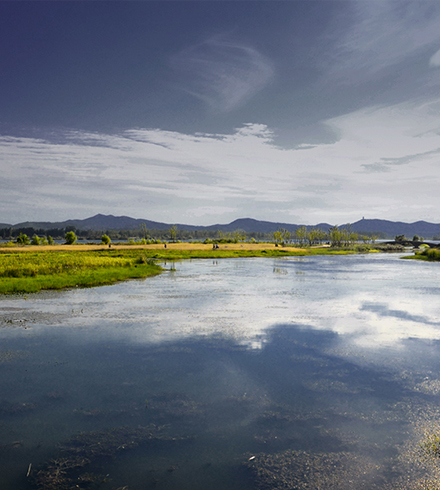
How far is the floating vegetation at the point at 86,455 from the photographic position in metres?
6.73

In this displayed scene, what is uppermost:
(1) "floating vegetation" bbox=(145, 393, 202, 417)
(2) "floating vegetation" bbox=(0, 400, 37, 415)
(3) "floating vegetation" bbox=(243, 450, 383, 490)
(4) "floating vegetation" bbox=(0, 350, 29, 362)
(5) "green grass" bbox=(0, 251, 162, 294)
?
(5) "green grass" bbox=(0, 251, 162, 294)

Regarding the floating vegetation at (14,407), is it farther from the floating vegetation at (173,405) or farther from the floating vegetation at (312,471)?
the floating vegetation at (312,471)

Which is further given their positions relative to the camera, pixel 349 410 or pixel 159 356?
pixel 159 356

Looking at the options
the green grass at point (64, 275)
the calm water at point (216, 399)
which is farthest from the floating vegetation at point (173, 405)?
the green grass at point (64, 275)

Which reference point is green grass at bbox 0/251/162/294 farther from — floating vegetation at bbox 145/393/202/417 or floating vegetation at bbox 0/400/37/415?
floating vegetation at bbox 145/393/202/417

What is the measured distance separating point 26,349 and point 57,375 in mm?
3625

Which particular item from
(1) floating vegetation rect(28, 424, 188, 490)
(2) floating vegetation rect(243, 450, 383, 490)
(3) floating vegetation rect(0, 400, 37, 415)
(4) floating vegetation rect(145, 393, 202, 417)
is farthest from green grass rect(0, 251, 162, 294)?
(2) floating vegetation rect(243, 450, 383, 490)

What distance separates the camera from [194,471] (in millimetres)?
7066

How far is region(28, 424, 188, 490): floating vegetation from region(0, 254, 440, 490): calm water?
3 cm

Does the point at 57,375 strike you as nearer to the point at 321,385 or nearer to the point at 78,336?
the point at 78,336

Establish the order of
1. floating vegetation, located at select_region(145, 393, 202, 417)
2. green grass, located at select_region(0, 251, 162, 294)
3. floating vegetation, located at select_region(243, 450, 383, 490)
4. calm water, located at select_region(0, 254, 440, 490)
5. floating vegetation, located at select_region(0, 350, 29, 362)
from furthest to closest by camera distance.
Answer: green grass, located at select_region(0, 251, 162, 294) < floating vegetation, located at select_region(0, 350, 29, 362) < floating vegetation, located at select_region(145, 393, 202, 417) < calm water, located at select_region(0, 254, 440, 490) < floating vegetation, located at select_region(243, 450, 383, 490)

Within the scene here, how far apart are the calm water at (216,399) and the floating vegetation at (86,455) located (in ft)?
0.10

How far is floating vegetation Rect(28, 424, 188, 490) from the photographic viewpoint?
22.1 feet

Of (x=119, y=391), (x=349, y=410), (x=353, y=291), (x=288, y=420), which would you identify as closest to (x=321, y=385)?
(x=349, y=410)
